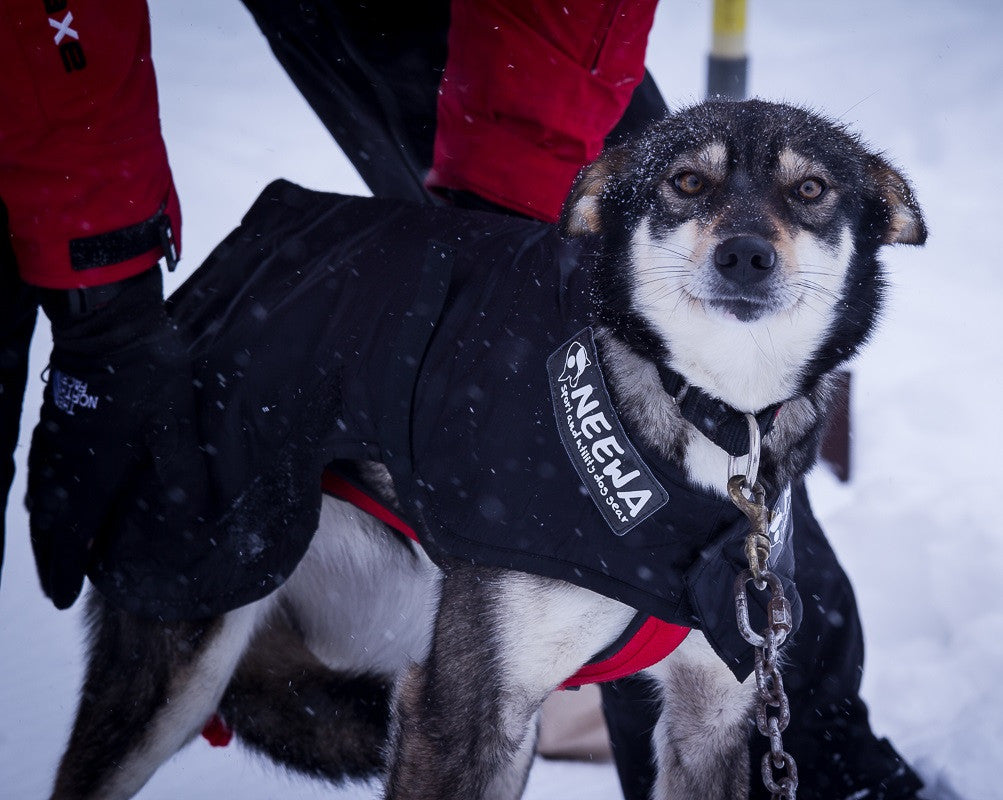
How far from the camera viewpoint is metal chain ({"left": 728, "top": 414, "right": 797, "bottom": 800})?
1.26 m

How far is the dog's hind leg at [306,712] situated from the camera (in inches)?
82.4

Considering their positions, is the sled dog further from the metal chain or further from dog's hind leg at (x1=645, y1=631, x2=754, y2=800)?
the metal chain

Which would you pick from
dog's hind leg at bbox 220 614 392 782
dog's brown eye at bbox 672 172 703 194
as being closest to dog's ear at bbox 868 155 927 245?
dog's brown eye at bbox 672 172 703 194

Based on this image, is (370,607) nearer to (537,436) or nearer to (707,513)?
(537,436)

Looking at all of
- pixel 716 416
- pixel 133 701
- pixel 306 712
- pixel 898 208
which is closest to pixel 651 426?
pixel 716 416

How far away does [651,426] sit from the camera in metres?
1.58

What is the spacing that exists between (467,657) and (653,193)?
→ 92 centimetres

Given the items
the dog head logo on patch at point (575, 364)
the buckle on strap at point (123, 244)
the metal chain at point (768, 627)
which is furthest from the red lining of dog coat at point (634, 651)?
the buckle on strap at point (123, 244)

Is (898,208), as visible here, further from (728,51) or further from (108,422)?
(728,51)

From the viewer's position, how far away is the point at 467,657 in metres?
1.64

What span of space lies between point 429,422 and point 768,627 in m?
0.68

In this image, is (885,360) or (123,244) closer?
(123,244)

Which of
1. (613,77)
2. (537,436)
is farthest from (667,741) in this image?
(613,77)

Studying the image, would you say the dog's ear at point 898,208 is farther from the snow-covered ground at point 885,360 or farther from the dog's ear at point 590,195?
the dog's ear at point 590,195
